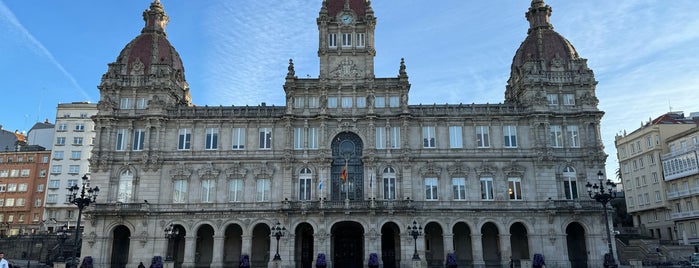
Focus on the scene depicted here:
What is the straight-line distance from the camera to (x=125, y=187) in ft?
171

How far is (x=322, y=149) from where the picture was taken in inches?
2063

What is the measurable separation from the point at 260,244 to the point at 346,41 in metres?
23.6

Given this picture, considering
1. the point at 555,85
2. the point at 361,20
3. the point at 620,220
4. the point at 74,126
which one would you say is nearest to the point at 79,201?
the point at 361,20

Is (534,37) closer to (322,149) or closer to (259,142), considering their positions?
(322,149)

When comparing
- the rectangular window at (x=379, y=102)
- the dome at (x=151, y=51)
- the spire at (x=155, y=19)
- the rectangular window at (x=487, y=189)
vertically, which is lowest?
the rectangular window at (x=487, y=189)

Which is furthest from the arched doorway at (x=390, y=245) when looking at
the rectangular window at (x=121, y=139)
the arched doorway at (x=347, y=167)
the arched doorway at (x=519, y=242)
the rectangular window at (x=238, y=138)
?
the rectangular window at (x=121, y=139)

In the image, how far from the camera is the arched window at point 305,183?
2050 inches

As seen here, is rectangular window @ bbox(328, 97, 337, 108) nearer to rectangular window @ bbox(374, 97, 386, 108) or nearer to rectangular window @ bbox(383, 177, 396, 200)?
rectangular window @ bbox(374, 97, 386, 108)

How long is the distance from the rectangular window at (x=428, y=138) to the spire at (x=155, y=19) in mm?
33055

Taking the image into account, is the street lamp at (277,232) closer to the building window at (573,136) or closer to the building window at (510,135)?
the building window at (510,135)

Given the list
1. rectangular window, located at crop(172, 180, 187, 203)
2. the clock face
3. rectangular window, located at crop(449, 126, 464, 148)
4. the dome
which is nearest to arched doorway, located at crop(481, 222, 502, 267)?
rectangular window, located at crop(449, 126, 464, 148)

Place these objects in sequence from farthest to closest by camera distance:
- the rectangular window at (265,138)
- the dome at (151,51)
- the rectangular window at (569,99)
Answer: the dome at (151,51) < the rectangular window at (569,99) < the rectangular window at (265,138)

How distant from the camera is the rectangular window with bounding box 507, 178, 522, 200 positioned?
51.8 metres

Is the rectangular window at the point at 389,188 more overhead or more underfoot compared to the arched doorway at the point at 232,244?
more overhead
